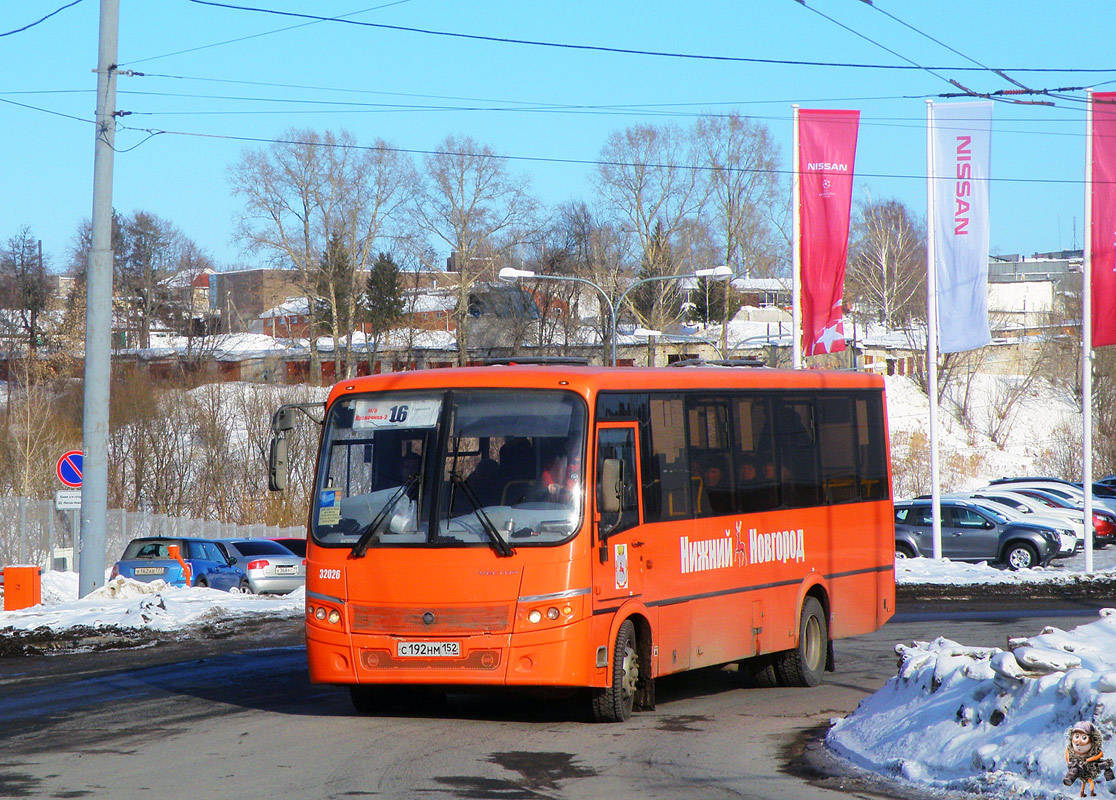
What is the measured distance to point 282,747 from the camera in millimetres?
9250

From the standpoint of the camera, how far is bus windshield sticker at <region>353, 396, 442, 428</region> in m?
10.6

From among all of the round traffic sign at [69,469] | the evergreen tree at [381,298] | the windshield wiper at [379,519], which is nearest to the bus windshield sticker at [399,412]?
the windshield wiper at [379,519]

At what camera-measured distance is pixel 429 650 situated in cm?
1001

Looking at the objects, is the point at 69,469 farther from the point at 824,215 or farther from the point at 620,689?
the point at 620,689

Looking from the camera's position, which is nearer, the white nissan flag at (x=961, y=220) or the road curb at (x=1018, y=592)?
the road curb at (x=1018, y=592)

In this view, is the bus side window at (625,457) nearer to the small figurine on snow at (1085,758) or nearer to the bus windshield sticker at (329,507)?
the bus windshield sticker at (329,507)

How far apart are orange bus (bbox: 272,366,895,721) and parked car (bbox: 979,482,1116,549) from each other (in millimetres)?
24040

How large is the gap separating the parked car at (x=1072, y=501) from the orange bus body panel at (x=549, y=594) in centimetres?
2373

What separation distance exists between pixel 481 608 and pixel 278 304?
91950 mm

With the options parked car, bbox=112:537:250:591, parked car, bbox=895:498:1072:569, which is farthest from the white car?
parked car, bbox=112:537:250:591

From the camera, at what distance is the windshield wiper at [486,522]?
997cm

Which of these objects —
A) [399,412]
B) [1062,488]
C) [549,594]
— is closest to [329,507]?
[399,412]

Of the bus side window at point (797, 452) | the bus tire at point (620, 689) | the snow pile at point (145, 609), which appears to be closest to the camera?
the bus tire at point (620, 689)

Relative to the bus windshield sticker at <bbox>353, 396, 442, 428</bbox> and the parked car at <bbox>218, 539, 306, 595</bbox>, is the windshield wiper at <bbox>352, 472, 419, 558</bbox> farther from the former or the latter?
the parked car at <bbox>218, 539, 306, 595</bbox>
